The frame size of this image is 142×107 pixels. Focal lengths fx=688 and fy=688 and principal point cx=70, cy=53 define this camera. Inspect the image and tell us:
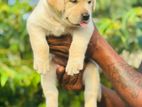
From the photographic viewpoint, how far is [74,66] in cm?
224

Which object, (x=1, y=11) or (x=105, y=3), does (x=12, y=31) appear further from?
(x=105, y=3)

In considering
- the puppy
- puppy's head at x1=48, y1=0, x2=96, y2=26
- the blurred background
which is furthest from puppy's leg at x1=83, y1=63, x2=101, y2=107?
the blurred background

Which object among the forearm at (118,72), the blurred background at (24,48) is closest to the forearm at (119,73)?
the forearm at (118,72)

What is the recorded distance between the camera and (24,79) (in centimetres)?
333

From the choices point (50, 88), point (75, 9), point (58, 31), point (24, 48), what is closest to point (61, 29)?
point (58, 31)

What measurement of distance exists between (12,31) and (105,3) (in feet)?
2.24

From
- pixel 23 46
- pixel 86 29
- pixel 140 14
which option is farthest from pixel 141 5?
pixel 86 29

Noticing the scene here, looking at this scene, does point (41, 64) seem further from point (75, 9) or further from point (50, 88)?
point (75, 9)

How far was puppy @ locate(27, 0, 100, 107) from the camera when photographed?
2180mm

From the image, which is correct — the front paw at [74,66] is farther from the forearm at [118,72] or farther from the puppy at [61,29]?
the forearm at [118,72]

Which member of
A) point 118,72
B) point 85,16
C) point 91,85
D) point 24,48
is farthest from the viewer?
point 24,48

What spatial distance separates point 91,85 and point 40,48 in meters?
0.24

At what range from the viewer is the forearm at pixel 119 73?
2492 millimetres

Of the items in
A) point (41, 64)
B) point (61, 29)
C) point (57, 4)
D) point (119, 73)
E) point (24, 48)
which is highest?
point (57, 4)
